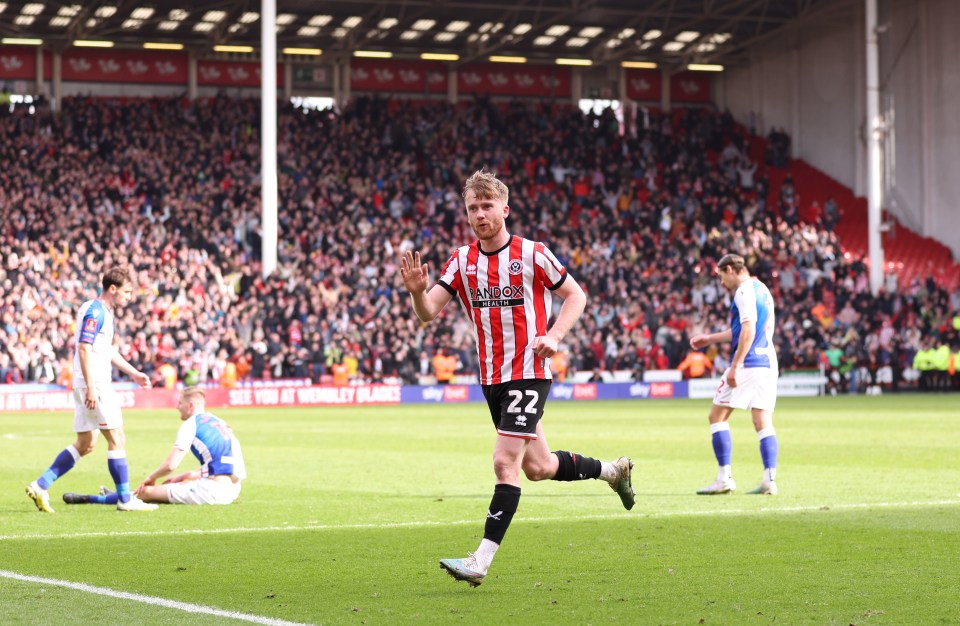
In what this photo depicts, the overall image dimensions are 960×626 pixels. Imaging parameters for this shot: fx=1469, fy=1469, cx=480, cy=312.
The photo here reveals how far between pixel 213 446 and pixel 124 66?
44.3 metres

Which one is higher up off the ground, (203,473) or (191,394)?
(191,394)

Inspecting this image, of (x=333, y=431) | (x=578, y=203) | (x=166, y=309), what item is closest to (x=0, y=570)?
(x=333, y=431)

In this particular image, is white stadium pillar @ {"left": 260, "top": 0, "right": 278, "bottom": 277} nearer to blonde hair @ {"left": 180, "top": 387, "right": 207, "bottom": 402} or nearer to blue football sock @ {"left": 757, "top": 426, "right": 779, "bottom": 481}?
blonde hair @ {"left": 180, "top": 387, "right": 207, "bottom": 402}

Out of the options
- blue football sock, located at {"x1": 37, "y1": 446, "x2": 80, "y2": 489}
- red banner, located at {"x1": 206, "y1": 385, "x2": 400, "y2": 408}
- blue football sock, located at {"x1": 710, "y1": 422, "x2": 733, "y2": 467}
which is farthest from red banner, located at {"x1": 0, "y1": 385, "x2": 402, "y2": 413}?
blue football sock, located at {"x1": 710, "y1": 422, "x2": 733, "y2": 467}

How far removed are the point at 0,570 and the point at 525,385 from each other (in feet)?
11.2

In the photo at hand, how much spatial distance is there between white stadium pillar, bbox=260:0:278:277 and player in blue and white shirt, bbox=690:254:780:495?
30.0 meters

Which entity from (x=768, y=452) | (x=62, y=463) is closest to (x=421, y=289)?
(x=62, y=463)

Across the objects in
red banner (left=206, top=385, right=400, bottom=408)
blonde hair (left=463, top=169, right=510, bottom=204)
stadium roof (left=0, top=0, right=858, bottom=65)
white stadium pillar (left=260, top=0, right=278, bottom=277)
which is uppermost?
stadium roof (left=0, top=0, right=858, bottom=65)

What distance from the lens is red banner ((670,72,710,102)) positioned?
63.4 metres

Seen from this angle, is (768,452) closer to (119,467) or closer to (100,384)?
(119,467)

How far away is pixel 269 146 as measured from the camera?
43.1m

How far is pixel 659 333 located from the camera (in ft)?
148

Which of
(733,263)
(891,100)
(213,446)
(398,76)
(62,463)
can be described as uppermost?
(398,76)

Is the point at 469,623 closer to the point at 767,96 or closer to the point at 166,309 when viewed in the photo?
the point at 166,309
